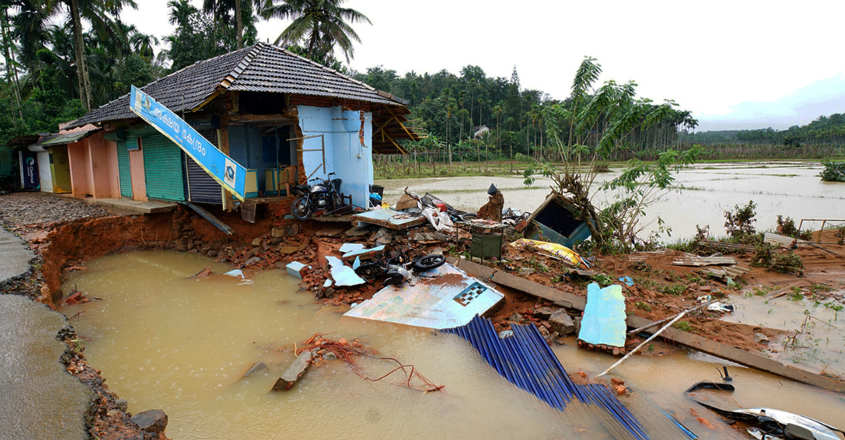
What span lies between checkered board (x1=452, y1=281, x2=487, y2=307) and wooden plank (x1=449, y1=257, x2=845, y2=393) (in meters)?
0.41

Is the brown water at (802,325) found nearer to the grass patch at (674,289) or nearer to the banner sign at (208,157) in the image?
the grass patch at (674,289)

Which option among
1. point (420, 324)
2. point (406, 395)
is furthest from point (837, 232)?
point (406, 395)

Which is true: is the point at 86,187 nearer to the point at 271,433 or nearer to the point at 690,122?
the point at 271,433

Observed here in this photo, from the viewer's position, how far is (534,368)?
4762 mm

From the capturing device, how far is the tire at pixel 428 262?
24.4ft

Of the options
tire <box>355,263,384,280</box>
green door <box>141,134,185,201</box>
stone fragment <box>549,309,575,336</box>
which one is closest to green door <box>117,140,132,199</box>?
green door <box>141,134,185,201</box>

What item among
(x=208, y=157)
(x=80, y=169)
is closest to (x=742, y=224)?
(x=208, y=157)

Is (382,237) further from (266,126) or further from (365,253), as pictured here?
(266,126)

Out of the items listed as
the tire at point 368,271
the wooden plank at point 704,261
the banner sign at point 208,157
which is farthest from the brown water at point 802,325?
the banner sign at point 208,157

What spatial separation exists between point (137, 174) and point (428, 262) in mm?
10613

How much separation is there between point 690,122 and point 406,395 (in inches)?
3023

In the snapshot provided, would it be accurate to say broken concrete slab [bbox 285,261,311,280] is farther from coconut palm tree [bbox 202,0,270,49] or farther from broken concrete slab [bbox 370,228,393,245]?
coconut palm tree [bbox 202,0,270,49]

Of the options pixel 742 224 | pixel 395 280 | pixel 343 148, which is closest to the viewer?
pixel 395 280

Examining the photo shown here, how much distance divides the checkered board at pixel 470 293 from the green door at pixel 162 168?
28.5 ft
